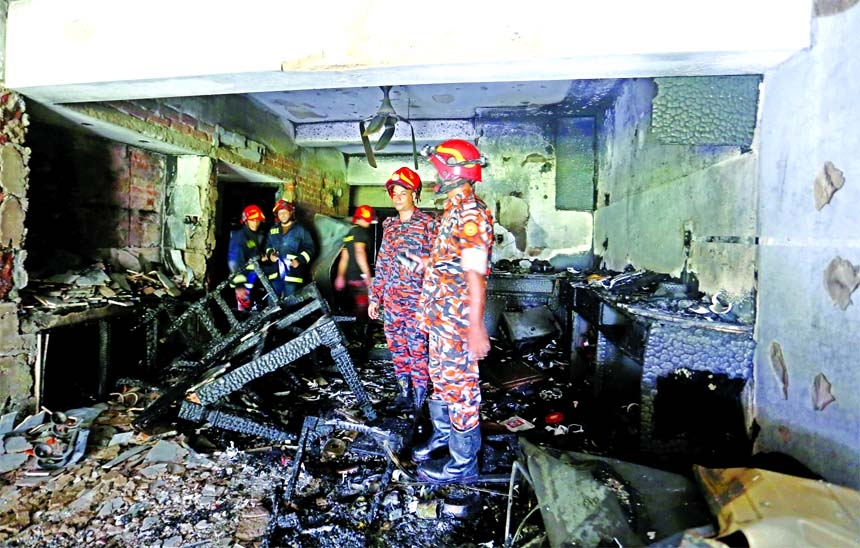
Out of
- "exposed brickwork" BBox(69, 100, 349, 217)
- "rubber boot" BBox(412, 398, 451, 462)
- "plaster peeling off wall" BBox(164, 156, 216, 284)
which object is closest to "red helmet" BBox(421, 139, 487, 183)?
"rubber boot" BBox(412, 398, 451, 462)

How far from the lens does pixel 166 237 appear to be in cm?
490

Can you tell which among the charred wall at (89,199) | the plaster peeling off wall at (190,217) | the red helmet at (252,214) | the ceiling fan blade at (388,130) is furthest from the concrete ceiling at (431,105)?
the charred wall at (89,199)

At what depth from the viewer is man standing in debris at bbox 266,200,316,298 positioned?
198 inches

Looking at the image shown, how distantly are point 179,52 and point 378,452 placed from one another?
2585mm

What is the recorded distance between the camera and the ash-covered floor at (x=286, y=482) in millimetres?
2049

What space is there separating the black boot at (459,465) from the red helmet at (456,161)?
1.43m

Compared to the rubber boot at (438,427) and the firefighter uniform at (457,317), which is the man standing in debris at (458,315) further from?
the rubber boot at (438,427)

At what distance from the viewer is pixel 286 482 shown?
2.47 m

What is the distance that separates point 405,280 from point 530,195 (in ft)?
11.0

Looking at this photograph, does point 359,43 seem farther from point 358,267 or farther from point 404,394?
point 358,267

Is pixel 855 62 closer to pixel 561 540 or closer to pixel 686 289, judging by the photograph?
pixel 686 289

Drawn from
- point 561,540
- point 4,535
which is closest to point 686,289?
point 561,540

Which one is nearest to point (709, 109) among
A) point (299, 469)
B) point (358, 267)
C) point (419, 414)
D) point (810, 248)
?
point (810, 248)

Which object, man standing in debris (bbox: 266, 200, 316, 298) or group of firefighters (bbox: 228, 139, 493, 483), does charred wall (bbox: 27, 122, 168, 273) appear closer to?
man standing in debris (bbox: 266, 200, 316, 298)
